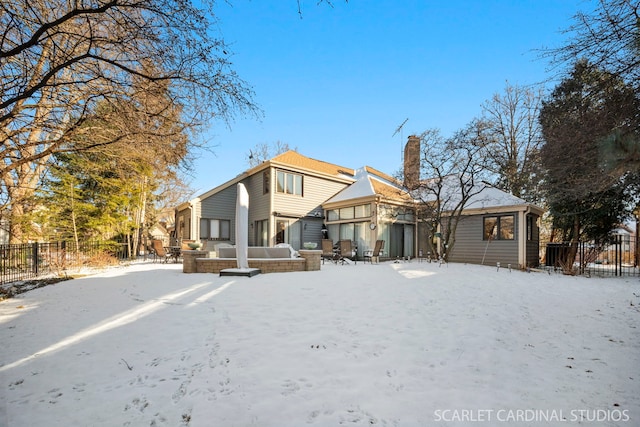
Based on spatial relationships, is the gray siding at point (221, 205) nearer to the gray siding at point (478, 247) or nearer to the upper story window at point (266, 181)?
the upper story window at point (266, 181)

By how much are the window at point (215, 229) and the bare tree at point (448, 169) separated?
1146 centimetres

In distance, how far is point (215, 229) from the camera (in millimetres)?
17438

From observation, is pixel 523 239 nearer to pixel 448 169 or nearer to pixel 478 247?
pixel 478 247

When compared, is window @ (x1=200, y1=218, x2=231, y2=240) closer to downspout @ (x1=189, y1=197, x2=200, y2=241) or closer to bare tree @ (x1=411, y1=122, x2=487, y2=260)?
downspout @ (x1=189, y1=197, x2=200, y2=241)

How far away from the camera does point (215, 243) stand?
56.7 ft

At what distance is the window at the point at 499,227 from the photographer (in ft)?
43.0

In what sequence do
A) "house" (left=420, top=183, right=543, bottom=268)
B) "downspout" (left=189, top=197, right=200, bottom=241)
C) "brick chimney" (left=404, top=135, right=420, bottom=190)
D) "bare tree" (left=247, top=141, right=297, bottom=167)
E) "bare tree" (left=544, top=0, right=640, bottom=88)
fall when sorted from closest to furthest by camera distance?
"bare tree" (left=544, top=0, right=640, bottom=88)
"house" (left=420, top=183, right=543, bottom=268)
"brick chimney" (left=404, top=135, right=420, bottom=190)
"downspout" (left=189, top=197, right=200, bottom=241)
"bare tree" (left=247, top=141, right=297, bottom=167)

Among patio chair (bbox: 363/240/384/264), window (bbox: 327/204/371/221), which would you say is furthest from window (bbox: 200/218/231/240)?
patio chair (bbox: 363/240/384/264)

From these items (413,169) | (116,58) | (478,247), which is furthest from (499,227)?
(116,58)

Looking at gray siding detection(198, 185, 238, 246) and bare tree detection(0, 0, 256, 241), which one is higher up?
bare tree detection(0, 0, 256, 241)

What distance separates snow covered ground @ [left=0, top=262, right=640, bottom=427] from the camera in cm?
248

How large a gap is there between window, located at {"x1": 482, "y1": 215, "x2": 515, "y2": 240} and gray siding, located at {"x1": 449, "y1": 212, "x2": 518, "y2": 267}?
0.57 ft

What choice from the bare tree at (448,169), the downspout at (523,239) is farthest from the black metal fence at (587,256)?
the bare tree at (448,169)

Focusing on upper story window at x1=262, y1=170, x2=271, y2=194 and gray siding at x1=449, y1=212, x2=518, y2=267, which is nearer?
gray siding at x1=449, y1=212, x2=518, y2=267
